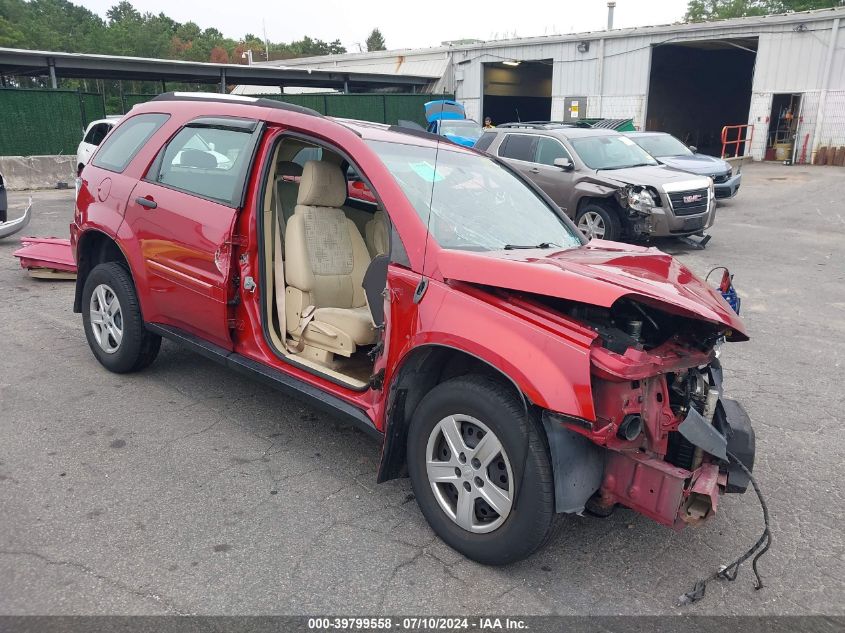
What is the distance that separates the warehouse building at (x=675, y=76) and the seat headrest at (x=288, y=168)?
1459 cm

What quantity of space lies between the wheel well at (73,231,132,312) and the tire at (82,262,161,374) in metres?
0.10

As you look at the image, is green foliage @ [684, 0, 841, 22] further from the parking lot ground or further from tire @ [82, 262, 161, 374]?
tire @ [82, 262, 161, 374]

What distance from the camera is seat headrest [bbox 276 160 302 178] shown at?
13.7 ft

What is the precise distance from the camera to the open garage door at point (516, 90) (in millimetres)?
33812

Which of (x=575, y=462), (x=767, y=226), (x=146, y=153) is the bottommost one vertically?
(x=767, y=226)

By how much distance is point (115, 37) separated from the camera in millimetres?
70750

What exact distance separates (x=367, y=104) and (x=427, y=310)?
1016 inches

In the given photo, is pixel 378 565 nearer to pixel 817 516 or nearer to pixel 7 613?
pixel 7 613

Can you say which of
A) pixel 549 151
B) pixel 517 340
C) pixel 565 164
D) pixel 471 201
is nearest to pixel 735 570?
pixel 517 340

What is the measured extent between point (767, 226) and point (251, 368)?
38.6ft

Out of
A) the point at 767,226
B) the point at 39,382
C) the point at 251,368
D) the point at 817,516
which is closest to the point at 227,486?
the point at 251,368

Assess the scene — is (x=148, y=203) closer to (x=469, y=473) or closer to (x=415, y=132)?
(x=415, y=132)

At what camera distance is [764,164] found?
23203 mm

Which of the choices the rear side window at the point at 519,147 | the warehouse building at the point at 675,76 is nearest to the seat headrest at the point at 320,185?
the rear side window at the point at 519,147
